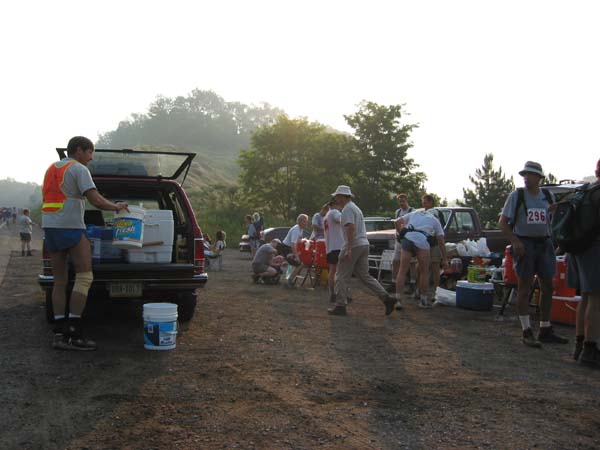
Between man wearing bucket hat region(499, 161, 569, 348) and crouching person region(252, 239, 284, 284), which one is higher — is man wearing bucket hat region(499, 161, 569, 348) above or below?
above

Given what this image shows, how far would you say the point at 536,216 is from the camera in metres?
6.26

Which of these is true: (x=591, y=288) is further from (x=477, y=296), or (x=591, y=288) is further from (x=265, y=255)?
(x=265, y=255)

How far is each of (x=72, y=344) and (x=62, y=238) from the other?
3.42 ft

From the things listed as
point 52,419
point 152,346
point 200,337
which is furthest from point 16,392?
point 200,337

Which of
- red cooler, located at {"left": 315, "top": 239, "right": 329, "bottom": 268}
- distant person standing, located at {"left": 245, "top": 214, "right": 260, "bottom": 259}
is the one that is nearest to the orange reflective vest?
red cooler, located at {"left": 315, "top": 239, "right": 329, "bottom": 268}

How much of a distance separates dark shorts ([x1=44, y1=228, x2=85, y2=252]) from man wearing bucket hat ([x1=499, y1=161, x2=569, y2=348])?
176 inches

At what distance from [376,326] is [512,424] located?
3.75 metres

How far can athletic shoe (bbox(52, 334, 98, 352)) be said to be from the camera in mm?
5449

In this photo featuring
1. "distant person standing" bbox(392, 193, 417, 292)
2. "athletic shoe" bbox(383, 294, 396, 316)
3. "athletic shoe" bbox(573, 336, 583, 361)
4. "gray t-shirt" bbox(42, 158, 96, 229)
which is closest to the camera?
"gray t-shirt" bbox(42, 158, 96, 229)

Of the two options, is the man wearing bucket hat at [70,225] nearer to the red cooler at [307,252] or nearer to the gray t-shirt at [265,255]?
the red cooler at [307,252]

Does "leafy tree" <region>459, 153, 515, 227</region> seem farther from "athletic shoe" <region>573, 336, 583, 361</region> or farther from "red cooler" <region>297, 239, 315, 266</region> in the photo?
"athletic shoe" <region>573, 336, 583, 361</region>

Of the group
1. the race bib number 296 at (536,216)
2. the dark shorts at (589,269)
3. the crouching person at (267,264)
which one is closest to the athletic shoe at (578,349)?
the dark shorts at (589,269)

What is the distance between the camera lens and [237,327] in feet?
23.1

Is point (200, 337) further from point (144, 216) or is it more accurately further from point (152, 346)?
point (144, 216)
